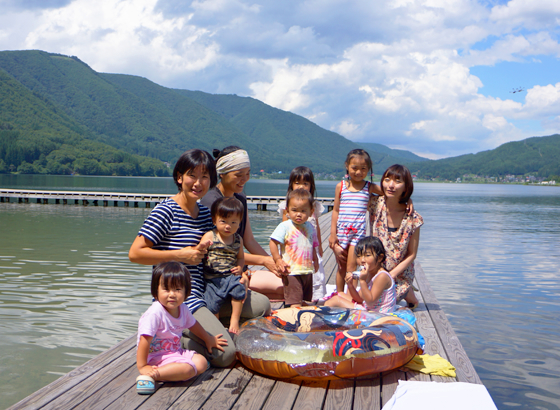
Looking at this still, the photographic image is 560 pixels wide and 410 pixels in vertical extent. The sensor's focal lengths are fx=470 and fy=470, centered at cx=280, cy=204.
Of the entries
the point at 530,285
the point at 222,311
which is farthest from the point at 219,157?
the point at 530,285

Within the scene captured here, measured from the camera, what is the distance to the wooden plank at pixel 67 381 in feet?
8.81

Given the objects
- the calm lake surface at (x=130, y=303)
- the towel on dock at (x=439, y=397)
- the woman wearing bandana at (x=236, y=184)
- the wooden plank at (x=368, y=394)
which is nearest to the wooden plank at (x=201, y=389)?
the wooden plank at (x=368, y=394)

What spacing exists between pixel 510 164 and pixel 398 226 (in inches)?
7415

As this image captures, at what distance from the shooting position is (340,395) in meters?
2.98

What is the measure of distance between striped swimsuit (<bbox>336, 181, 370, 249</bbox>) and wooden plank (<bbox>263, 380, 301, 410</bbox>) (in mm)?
2182

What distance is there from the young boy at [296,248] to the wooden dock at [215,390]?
42.1 inches

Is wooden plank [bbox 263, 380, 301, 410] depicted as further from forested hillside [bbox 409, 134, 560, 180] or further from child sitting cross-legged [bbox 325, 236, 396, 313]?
forested hillside [bbox 409, 134, 560, 180]

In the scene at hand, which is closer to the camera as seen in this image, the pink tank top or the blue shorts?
the blue shorts

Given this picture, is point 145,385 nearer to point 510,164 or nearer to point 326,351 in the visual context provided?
point 326,351

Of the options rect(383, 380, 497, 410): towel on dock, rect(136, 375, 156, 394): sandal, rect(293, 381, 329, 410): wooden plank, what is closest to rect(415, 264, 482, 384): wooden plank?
rect(383, 380, 497, 410): towel on dock

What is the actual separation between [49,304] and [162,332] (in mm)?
5568

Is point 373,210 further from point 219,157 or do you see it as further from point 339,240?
point 219,157

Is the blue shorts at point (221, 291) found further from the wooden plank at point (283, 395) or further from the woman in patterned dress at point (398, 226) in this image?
the woman in patterned dress at point (398, 226)

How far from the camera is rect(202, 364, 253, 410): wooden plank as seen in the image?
2.78m
